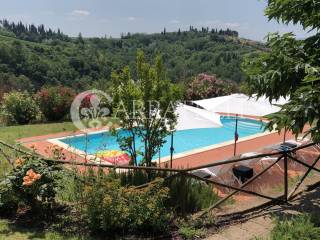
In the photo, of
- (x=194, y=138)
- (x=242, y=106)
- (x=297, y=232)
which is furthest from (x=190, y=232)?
(x=194, y=138)

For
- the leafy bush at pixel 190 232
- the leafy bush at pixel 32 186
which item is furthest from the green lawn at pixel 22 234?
the leafy bush at pixel 190 232

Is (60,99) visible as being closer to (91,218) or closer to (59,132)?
(59,132)

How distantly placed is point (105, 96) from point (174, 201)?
13990 mm

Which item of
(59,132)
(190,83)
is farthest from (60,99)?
(190,83)

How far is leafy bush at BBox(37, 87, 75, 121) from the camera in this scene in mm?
18594

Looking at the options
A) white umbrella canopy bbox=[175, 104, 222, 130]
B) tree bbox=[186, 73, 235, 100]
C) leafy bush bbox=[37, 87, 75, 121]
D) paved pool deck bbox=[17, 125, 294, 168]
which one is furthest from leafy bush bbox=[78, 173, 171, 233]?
tree bbox=[186, 73, 235, 100]

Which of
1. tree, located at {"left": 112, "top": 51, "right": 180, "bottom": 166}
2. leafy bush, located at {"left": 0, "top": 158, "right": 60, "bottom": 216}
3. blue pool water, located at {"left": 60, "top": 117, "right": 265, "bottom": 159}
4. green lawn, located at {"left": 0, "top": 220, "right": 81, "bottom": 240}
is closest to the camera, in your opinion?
green lawn, located at {"left": 0, "top": 220, "right": 81, "bottom": 240}

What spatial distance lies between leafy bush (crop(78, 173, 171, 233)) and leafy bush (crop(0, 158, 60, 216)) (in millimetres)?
717

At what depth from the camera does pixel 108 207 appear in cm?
500

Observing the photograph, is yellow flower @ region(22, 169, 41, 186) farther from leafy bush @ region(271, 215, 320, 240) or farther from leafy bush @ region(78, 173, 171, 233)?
leafy bush @ region(271, 215, 320, 240)

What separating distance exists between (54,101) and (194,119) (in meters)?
9.24

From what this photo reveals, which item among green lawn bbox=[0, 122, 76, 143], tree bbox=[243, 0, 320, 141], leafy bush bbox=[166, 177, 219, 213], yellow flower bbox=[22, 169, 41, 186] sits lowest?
green lawn bbox=[0, 122, 76, 143]

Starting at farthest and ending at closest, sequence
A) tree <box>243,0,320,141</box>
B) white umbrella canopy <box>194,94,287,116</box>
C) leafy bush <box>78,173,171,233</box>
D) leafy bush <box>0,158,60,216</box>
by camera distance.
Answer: white umbrella canopy <box>194,94,287,116</box> < tree <box>243,0,320,141</box> < leafy bush <box>0,158,60,216</box> < leafy bush <box>78,173,171,233</box>

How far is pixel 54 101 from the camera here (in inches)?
734
